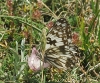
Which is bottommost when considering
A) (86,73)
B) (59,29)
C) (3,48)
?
(86,73)

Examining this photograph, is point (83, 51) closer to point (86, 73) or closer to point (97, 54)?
point (97, 54)

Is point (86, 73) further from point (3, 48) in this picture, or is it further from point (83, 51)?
point (3, 48)

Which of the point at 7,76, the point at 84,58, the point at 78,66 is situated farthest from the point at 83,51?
the point at 7,76

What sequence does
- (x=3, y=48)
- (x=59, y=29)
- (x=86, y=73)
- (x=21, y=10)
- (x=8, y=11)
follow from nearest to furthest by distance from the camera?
(x=59, y=29), (x=86, y=73), (x=3, y=48), (x=8, y=11), (x=21, y=10)

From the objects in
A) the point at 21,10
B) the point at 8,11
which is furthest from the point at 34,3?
the point at 8,11

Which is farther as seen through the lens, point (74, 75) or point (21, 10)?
point (21, 10)

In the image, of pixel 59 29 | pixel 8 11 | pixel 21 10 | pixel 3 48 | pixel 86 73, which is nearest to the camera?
pixel 59 29

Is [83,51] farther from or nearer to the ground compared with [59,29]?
nearer to the ground
